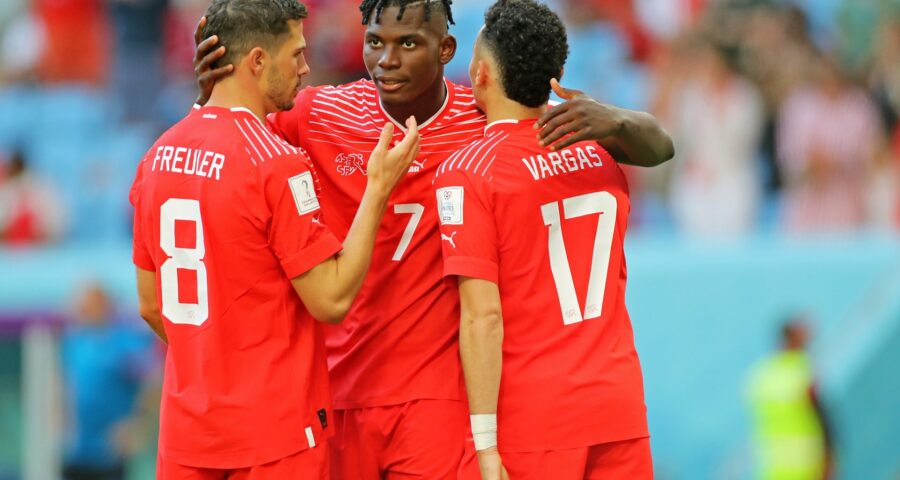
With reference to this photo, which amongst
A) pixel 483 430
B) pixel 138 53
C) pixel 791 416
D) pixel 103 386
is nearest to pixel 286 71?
pixel 483 430

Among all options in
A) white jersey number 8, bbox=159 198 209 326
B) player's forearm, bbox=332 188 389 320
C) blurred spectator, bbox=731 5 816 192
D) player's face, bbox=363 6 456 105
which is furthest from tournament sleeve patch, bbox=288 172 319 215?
blurred spectator, bbox=731 5 816 192

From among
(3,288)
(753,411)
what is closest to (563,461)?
(753,411)

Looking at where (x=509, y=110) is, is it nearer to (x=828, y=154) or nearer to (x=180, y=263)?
(x=180, y=263)

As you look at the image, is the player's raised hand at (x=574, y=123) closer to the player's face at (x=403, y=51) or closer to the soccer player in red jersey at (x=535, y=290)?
the soccer player in red jersey at (x=535, y=290)

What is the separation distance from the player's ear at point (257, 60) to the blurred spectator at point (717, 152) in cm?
739

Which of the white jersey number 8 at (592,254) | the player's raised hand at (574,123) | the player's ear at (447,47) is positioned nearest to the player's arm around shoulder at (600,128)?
the player's raised hand at (574,123)

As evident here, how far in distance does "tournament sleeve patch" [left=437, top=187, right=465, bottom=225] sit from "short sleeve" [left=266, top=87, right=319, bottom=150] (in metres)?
0.71

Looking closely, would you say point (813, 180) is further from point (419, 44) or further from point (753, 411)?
point (419, 44)

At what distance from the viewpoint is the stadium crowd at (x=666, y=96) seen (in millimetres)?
11391

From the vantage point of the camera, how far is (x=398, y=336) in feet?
16.0

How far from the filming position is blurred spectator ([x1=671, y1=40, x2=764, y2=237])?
11469 millimetres

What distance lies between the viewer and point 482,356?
14.7ft

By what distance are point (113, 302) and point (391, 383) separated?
Answer: 6.70 metres

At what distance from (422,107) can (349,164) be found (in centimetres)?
A: 32
